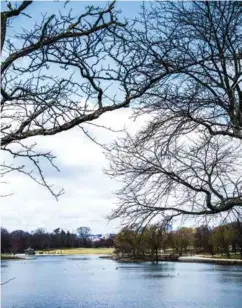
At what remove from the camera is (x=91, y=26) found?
3.14 metres

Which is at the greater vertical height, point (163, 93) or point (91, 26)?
point (163, 93)

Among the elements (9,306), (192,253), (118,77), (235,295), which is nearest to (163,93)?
(118,77)

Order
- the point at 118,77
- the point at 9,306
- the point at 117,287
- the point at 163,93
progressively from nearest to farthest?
1. the point at 118,77
2. the point at 163,93
3. the point at 9,306
4. the point at 117,287

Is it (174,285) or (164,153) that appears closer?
(164,153)

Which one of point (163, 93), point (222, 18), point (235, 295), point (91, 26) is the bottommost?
point (235, 295)

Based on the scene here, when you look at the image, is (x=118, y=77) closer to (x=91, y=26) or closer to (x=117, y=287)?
(x=91, y=26)

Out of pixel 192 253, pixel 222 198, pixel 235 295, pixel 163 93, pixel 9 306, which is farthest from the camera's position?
pixel 192 253

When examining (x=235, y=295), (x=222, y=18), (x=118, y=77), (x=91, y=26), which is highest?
(x=222, y=18)

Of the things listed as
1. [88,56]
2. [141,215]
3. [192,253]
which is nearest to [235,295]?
[141,215]

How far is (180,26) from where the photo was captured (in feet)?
17.0

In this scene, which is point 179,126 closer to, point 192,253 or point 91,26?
point 91,26

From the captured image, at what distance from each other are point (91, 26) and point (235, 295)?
26513mm

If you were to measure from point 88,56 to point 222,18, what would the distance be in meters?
2.24

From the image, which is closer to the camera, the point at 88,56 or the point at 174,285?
the point at 88,56
